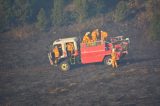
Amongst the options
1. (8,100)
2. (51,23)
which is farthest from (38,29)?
(8,100)

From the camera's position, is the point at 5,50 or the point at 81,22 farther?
the point at 81,22

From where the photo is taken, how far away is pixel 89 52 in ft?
77.6

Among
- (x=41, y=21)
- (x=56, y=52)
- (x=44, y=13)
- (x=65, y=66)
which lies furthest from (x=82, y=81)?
(x=44, y=13)

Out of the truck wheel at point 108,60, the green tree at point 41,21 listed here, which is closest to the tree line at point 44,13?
the green tree at point 41,21

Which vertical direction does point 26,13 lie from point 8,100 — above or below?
above

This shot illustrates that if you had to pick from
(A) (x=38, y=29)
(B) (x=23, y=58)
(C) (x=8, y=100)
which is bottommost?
(C) (x=8, y=100)

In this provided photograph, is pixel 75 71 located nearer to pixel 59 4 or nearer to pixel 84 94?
pixel 84 94

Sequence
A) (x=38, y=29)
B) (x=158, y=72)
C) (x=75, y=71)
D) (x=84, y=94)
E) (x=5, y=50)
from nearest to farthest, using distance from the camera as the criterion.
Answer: (x=84, y=94) < (x=158, y=72) < (x=75, y=71) < (x=5, y=50) < (x=38, y=29)

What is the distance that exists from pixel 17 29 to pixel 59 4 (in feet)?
19.9

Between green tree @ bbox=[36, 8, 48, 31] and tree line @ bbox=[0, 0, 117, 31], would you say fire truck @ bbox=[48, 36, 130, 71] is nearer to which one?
green tree @ bbox=[36, 8, 48, 31]

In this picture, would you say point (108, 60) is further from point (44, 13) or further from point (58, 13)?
point (44, 13)

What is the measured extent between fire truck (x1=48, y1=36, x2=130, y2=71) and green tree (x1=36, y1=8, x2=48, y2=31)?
1191cm

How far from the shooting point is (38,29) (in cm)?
3603

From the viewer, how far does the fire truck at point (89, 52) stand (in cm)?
2356
